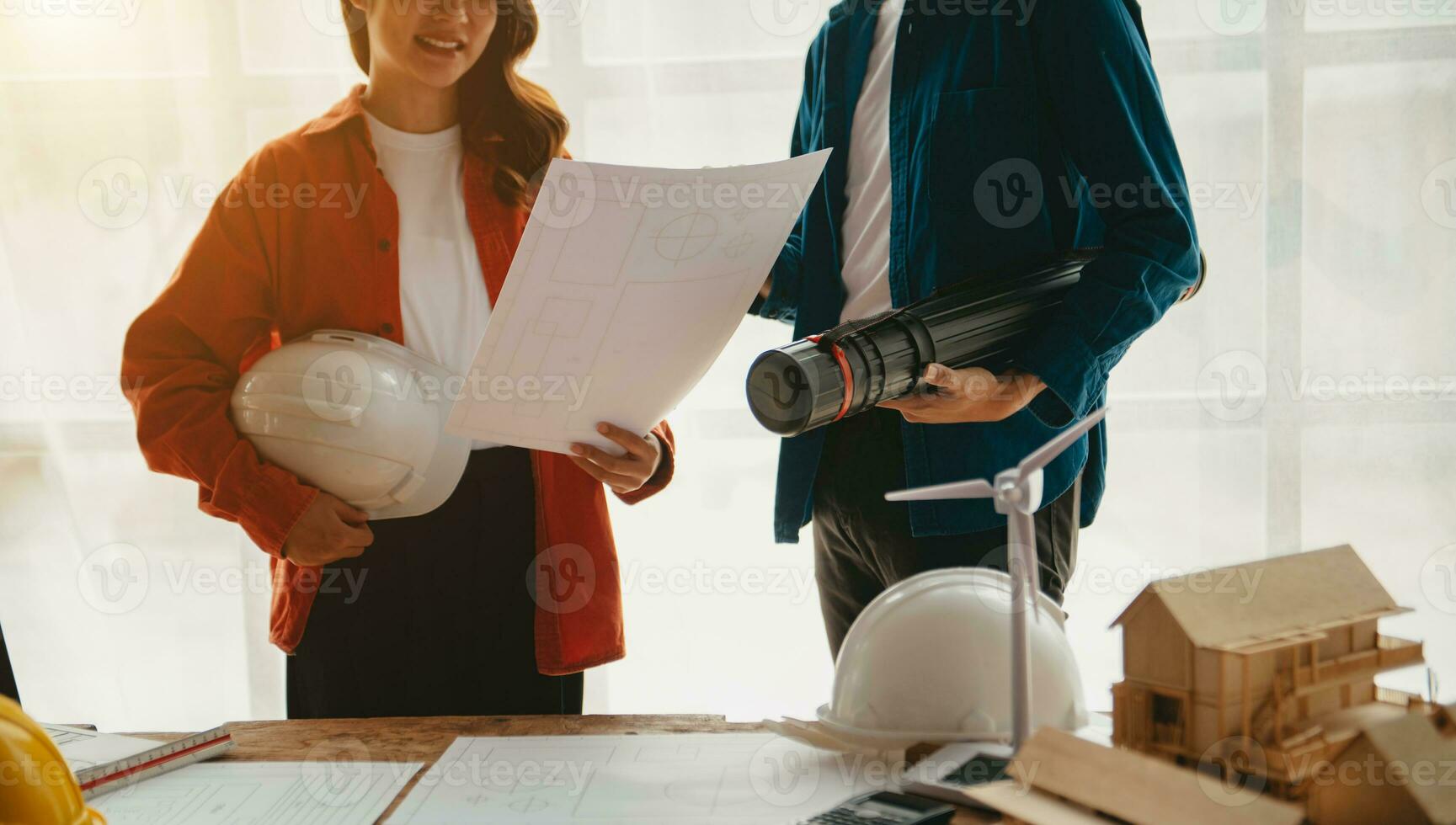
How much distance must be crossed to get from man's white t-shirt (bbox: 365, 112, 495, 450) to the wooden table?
0.48 metres

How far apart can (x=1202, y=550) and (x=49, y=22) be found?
353cm

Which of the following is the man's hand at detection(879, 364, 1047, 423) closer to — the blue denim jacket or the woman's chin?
the blue denim jacket

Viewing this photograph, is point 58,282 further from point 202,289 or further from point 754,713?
point 754,713

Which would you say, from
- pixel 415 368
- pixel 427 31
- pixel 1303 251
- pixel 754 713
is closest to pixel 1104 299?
pixel 415 368

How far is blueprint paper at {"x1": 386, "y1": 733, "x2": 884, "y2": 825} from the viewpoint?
1.04 m

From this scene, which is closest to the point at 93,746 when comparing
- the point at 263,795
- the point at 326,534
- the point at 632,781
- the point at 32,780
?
the point at 263,795

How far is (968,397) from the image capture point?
4.18 ft

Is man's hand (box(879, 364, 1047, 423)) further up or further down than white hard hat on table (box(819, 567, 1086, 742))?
further up

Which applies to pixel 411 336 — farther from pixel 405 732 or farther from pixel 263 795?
pixel 263 795

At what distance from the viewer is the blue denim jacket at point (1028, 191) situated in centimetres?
130

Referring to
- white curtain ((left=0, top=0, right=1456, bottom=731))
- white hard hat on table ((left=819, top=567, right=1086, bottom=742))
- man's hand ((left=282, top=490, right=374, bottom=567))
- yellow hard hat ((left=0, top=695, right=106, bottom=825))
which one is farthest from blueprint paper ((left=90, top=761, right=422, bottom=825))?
white curtain ((left=0, top=0, right=1456, bottom=731))

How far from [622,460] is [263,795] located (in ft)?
2.06

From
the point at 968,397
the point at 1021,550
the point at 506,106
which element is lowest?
the point at 1021,550

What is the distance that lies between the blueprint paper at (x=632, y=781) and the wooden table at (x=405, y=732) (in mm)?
29
